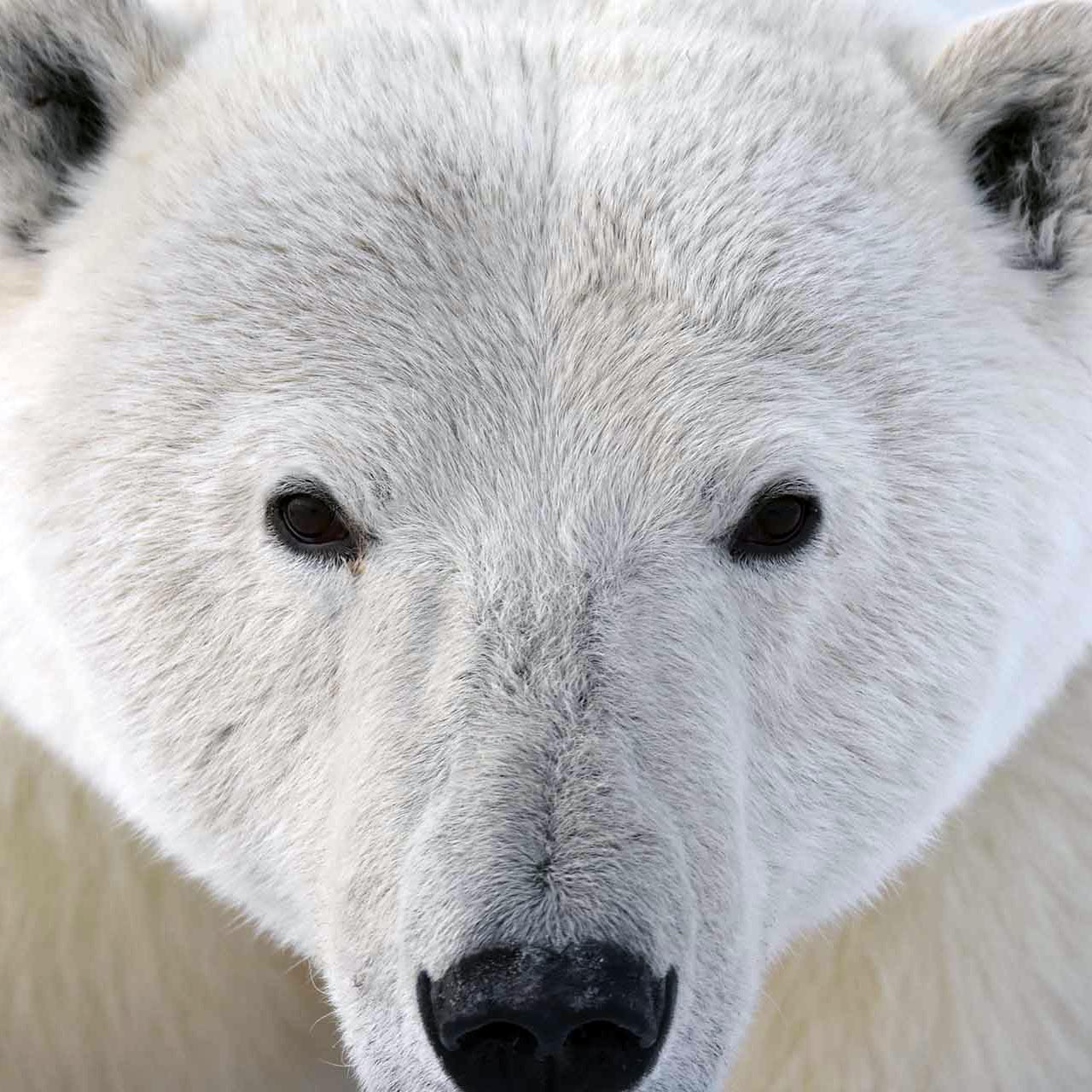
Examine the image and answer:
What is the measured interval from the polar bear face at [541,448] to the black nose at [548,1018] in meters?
0.01

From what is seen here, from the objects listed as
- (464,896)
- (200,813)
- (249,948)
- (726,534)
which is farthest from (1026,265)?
(249,948)

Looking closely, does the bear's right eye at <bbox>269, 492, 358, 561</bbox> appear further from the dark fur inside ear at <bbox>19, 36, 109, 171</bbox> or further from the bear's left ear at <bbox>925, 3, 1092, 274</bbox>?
the bear's left ear at <bbox>925, 3, 1092, 274</bbox>

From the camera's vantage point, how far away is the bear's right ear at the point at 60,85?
2.40 meters

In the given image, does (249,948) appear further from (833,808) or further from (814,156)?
(814,156)

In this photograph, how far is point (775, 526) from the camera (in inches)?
90.0

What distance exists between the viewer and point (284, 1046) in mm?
3262

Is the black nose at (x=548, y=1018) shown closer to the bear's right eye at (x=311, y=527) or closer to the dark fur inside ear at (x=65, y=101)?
the bear's right eye at (x=311, y=527)

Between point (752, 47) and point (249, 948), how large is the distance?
2.00 metres

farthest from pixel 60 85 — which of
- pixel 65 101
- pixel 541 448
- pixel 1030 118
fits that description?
pixel 1030 118

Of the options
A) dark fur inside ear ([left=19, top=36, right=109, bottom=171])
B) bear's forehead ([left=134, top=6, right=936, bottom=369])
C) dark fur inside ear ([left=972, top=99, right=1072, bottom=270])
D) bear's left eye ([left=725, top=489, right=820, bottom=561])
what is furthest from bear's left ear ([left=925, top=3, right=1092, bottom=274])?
dark fur inside ear ([left=19, top=36, right=109, bottom=171])

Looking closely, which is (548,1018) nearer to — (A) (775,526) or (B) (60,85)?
(A) (775,526)

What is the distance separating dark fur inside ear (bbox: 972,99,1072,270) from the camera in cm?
251

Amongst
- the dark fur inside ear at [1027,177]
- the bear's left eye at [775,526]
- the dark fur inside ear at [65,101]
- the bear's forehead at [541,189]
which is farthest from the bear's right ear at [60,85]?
the dark fur inside ear at [1027,177]

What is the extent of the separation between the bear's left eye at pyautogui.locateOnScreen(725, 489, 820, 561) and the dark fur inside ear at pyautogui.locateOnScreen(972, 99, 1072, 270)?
0.65 metres
